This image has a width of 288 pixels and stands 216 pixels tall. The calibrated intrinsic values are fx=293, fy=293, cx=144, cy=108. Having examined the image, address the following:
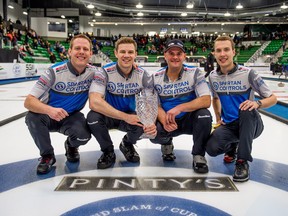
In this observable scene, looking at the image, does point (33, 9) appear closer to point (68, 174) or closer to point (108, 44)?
point (108, 44)

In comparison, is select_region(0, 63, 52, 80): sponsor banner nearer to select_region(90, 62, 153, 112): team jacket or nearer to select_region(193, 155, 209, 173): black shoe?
select_region(90, 62, 153, 112): team jacket

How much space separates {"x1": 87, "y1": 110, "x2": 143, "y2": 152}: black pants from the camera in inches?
94.2

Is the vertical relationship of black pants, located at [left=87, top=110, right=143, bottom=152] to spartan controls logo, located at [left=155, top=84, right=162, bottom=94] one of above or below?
below

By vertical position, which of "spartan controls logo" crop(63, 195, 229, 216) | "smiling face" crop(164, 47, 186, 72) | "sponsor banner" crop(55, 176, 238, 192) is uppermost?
"smiling face" crop(164, 47, 186, 72)

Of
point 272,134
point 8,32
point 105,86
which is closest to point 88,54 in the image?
point 105,86

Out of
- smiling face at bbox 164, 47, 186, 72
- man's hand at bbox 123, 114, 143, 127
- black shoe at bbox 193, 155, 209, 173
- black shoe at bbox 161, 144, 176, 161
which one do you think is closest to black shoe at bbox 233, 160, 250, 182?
black shoe at bbox 193, 155, 209, 173

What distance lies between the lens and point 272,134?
3.57 metres

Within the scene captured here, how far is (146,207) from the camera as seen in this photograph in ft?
5.51


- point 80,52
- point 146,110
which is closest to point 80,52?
point 80,52

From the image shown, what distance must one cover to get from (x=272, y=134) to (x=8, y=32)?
14.6 metres

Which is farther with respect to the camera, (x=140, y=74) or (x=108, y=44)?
(x=108, y=44)

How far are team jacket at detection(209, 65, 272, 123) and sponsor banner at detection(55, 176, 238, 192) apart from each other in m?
0.61

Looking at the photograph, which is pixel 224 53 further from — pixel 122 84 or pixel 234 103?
pixel 122 84

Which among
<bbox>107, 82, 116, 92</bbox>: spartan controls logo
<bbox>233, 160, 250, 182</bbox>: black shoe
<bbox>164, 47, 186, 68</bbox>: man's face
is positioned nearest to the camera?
<bbox>233, 160, 250, 182</bbox>: black shoe
